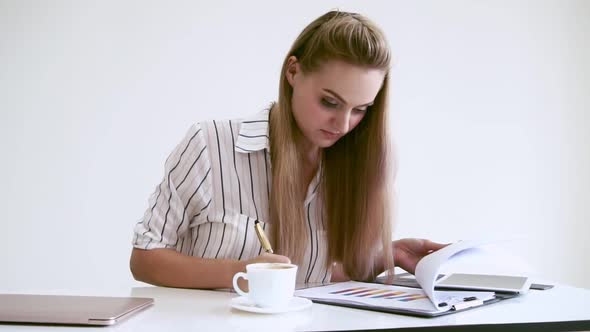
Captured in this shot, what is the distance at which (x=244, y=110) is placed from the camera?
270 centimetres

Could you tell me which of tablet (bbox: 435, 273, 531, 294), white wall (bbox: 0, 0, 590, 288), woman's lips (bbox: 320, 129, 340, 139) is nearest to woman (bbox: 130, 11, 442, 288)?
woman's lips (bbox: 320, 129, 340, 139)

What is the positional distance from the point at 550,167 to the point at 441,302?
2.40 metres

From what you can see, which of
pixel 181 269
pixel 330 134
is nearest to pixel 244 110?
pixel 330 134

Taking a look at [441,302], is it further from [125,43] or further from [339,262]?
[125,43]

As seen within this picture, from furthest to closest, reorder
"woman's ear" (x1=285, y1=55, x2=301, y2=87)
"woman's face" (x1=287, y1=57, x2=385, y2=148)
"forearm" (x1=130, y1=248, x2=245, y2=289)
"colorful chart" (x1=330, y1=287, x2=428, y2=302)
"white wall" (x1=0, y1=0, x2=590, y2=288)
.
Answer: "white wall" (x1=0, y1=0, x2=590, y2=288) < "woman's ear" (x1=285, y1=55, x2=301, y2=87) < "woman's face" (x1=287, y1=57, x2=385, y2=148) < "forearm" (x1=130, y1=248, x2=245, y2=289) < "colorful chart" (x1=330, y1=287, x2=428, y2=302)

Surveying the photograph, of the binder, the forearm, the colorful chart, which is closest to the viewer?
the binder

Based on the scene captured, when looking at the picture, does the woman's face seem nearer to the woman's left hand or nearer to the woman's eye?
the woman's eye

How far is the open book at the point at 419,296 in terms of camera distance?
91 centimetres

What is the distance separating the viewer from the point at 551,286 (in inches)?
47.8

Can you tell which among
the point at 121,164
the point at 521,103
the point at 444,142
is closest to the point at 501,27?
the point at 521,103

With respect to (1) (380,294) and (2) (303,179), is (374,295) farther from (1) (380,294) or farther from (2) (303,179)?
(2) (303,179)

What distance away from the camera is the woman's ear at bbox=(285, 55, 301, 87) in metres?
1.35

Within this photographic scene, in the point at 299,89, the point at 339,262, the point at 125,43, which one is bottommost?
the point at 339,262

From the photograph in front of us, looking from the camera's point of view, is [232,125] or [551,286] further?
[232,125]
